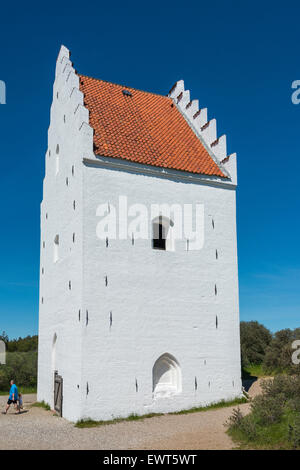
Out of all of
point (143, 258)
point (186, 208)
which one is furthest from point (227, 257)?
point (143, 258)

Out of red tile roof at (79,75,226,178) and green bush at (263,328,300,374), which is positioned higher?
red tile roof at (79,75,226,178)

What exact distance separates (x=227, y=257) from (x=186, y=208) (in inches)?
88.2

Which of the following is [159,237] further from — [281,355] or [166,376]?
[281,355]

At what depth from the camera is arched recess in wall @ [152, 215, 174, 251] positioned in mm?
13969

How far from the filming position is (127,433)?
33.9 ft

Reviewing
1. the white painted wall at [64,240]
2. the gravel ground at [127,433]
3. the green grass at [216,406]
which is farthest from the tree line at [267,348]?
the white painted wall at [64,240]

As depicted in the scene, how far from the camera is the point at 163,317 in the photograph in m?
13.1

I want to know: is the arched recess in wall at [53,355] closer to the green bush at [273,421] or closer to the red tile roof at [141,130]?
the red tile roof at [141,130]

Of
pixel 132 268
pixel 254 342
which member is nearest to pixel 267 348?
pixel 254 342

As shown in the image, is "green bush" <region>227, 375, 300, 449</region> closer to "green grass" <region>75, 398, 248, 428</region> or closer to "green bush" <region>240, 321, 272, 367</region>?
"green grass" <region>75, 398, 248, 428</region>

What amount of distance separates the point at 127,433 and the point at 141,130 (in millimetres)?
9861

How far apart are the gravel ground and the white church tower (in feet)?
2.30

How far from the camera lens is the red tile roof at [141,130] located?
550 inches

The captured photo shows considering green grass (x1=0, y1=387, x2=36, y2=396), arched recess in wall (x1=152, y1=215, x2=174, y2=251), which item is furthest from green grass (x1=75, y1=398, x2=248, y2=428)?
green grass (x1=0, y1=387, x2=36, y2=396)
